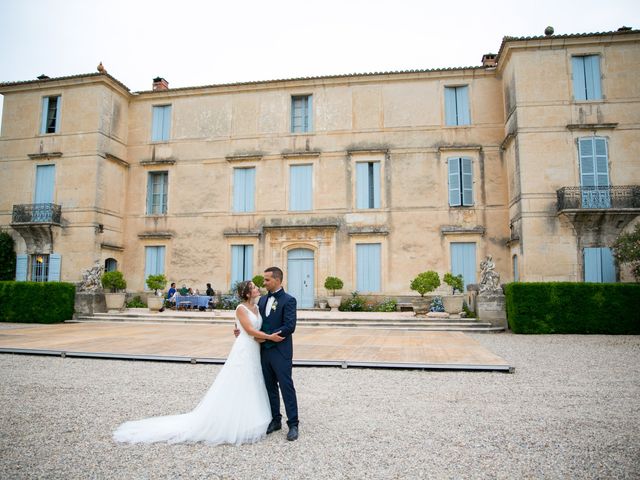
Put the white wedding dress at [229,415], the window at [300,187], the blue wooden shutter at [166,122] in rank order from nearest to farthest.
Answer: the white wedding dress at [229,415]
the window at [300,187]
the blue wooden shutter at [166,122]

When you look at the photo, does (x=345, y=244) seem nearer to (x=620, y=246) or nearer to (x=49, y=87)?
(x=620, y=246)

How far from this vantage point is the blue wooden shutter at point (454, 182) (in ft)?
58.7

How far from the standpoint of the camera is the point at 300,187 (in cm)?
1906

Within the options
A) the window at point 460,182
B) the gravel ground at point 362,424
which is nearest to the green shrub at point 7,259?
the gravel ground at point 362,424

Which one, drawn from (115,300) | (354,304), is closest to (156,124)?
(115,300)

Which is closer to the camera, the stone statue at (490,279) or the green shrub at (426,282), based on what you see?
the stone statue at (490,279)

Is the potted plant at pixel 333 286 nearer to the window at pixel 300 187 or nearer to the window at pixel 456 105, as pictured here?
the window at pixel 300 187

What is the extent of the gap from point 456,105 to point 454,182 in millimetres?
3233

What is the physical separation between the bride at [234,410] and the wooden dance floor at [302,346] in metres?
3.35

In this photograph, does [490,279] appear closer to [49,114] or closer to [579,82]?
[579,82]

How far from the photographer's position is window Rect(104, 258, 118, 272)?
63.1 feet

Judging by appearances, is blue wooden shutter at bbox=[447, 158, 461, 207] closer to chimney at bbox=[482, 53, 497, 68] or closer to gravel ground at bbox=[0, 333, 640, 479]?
chimney at bbox=[482, 53, 497, 68]

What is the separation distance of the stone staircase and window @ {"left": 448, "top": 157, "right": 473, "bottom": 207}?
5.27 metres

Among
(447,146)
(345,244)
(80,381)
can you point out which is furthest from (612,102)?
(80,381)
